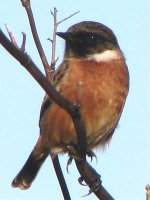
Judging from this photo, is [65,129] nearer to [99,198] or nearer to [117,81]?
[117,81]

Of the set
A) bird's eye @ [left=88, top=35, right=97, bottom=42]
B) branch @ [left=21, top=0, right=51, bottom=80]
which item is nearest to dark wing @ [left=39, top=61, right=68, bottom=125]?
bird's eye @ [left=88, top=35, right=97, bottom=42]

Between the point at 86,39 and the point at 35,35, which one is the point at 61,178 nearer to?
the point at 35,35

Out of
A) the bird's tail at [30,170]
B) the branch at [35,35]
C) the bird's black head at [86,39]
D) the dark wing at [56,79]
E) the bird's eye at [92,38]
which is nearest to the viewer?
the branch at [35,35]

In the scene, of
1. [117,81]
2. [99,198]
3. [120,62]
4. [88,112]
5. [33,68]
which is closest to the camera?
[33,68]

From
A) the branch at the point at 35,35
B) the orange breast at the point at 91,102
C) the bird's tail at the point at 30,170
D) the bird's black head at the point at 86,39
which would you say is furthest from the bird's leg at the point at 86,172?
the bird's tail at the point at 30,170

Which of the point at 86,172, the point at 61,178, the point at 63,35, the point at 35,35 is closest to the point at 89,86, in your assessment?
the point at 63,35

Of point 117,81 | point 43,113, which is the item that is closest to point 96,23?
point 117,81

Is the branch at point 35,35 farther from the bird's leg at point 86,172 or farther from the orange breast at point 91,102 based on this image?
the orange breast at point 91,102
